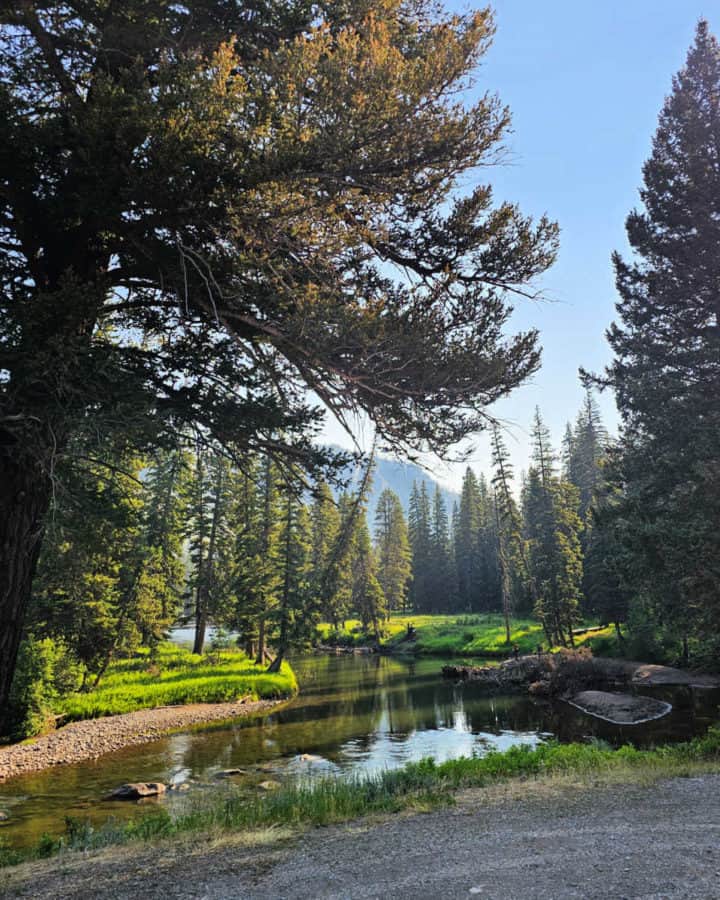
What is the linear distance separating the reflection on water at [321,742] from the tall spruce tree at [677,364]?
727 centimetres

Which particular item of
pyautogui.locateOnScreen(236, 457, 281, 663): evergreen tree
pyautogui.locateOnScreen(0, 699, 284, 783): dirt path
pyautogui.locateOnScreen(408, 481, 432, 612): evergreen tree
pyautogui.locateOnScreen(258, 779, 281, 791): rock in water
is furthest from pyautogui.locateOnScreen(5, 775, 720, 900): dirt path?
pyautogui.locateOnScreen(408, 481, 432, 612): evergreen tree

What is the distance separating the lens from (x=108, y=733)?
22297mm

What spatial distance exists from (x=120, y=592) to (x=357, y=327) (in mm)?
26920

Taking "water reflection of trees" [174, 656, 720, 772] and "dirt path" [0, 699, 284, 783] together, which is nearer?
"dirt path" [0, 699, 284, 783]

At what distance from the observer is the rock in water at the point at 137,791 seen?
14859 millimetres

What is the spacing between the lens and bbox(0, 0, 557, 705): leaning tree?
5.89 metres

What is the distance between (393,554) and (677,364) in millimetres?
65187

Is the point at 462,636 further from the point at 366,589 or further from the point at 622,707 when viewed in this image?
the point at 622,707

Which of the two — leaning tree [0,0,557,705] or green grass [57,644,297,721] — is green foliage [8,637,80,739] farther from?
leaning tree [0,0,557,705]

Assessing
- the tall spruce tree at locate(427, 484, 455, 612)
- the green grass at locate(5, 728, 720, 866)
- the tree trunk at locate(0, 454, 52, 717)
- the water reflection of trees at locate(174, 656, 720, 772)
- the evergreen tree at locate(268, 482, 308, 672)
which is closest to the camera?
the tree trunk at locate(0, 454, 52, 717)

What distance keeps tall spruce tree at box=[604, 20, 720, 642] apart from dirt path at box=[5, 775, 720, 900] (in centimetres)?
743

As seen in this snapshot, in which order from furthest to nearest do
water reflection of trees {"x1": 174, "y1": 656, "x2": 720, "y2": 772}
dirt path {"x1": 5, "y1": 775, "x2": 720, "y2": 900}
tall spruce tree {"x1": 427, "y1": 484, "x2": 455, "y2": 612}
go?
1. tall spruce tree {"x1": 427, "y1": 484, "x2": 455, "y2": 612}
2. water reflection of trees {"x1": 174, "y1": 656, "x2": 720, "y2": 772}
3. dirt path {"x1": 5, "y1": 775, "x2": 720, "y2": 900}

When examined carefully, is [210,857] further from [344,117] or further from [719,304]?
[719,304]

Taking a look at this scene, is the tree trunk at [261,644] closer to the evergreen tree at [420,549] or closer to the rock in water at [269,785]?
the rock in water at [269,785]
